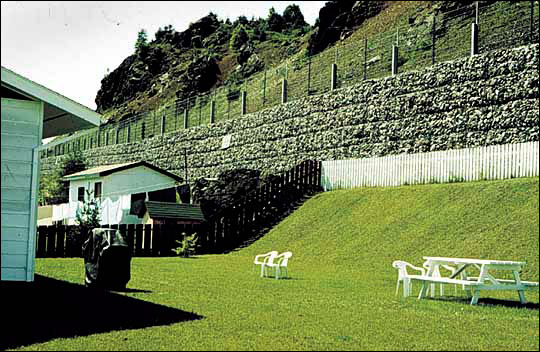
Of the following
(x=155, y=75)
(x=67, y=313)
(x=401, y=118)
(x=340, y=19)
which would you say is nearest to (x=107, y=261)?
(x=67, y=313)

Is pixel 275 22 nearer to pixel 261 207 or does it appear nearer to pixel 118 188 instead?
pixel 118 188

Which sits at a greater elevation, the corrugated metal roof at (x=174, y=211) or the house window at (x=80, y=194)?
the house window at (x=80, y=194)

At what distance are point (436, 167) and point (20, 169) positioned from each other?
44.8 feet

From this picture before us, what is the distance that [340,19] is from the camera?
150ft

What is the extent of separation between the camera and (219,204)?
27078 mm

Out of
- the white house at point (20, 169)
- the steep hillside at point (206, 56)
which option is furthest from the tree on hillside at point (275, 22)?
the white house at point (20, 169)

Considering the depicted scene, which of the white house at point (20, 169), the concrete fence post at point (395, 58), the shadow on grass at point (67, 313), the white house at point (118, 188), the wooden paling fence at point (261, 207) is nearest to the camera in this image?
the shadow on grass at point (67, 313)

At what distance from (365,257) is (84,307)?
8371mm

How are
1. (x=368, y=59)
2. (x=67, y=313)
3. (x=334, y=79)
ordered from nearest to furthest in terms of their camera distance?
(x=67, y=313) < (x=368, y=59) < (x=334, y=79)

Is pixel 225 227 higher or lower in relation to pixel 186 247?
higher

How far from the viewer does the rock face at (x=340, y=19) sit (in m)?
45.0

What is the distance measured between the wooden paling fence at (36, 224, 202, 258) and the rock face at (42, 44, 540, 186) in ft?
20.5

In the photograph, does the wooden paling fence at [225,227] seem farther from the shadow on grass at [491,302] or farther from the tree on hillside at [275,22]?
the tree on hillside at [275,22]

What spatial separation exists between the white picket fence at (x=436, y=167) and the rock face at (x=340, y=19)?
21040 mm
